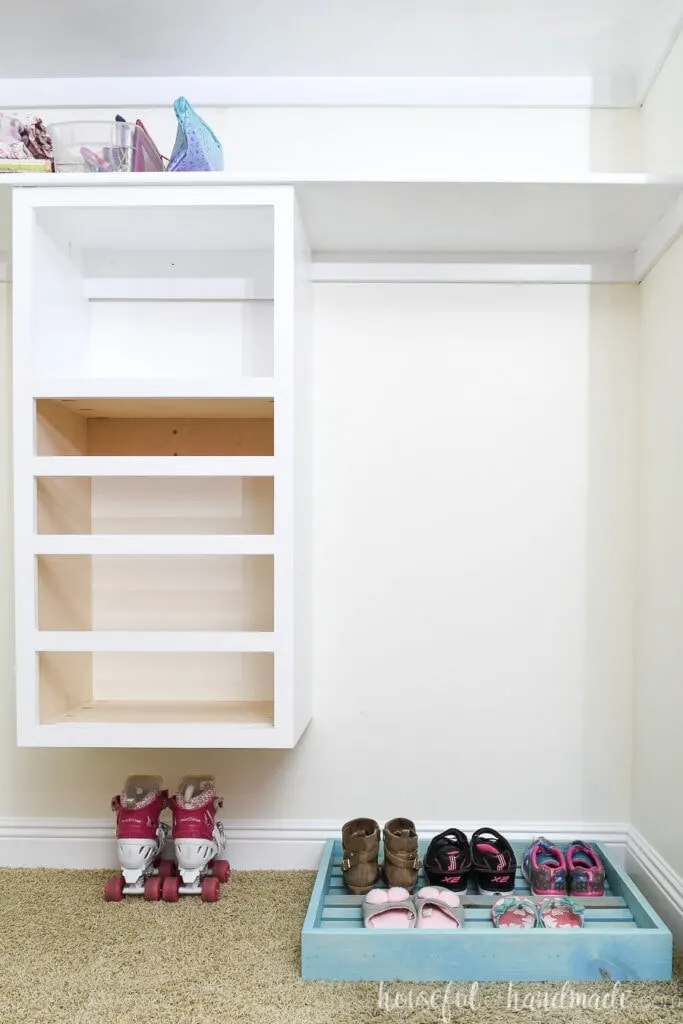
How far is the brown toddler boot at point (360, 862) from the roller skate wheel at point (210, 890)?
300mm

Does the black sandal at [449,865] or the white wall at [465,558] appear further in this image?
the white wall at [465,558]

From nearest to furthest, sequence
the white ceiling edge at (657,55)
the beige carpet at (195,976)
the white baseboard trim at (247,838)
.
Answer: the beige carpet at (195,976)
the white ceiling edge at (657,55)
the white baseboard trim at (247,838)

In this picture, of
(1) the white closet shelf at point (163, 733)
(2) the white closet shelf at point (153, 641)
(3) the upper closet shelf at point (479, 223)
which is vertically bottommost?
(1) the white closet shelf at point (163, 733)

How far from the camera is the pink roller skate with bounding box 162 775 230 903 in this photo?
1.83 metres

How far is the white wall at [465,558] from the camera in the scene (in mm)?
2033

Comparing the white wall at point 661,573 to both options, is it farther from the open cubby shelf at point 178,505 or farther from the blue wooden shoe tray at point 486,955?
the open cubby shelf at point 178,505

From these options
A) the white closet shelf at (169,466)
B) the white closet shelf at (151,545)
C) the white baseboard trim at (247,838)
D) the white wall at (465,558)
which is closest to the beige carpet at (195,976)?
the white baseboard trim at (247,838)

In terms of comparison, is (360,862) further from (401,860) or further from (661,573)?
(661,573)

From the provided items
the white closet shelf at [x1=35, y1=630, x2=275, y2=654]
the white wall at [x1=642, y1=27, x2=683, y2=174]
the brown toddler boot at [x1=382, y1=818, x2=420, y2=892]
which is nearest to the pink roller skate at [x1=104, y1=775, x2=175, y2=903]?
the white closet shelf at [x1=35, y1=630, x2=275, y2=654]

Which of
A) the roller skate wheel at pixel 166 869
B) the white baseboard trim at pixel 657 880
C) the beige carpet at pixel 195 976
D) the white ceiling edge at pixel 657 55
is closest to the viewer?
the beige carpet at pixel 195 976

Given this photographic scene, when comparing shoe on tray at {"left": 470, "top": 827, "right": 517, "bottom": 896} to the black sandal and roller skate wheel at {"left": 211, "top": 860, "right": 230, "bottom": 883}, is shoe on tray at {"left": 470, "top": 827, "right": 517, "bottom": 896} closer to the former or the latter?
the black sandal

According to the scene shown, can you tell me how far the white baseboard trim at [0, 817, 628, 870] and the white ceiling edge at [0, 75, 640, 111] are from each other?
181 cm

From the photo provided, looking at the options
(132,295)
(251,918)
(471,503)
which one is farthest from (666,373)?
(251,918)

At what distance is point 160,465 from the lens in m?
1.71
